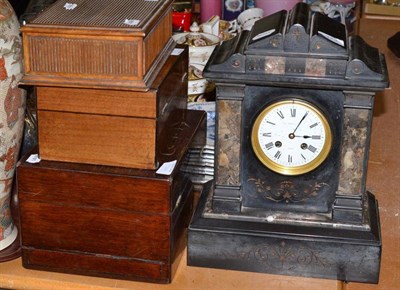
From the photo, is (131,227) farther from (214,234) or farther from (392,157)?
(392,157)

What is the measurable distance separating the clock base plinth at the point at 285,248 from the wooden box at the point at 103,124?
172mm

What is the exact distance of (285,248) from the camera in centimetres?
146

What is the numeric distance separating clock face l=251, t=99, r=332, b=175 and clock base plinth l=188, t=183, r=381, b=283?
0.11 metres

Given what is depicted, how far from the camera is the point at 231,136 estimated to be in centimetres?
145

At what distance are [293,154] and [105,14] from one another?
0.38 meters

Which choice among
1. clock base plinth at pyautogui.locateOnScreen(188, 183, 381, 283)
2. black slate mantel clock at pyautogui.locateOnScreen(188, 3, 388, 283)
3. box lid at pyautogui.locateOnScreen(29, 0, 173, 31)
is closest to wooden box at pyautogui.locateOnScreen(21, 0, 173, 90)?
box lid at pyautogui.locateOnScreen(29, 0, 173, 31)

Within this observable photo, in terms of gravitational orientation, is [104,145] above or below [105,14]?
below

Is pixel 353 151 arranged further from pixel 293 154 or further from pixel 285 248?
pixel 285 248

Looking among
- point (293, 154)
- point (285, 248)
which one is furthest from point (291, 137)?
point (285, 248)

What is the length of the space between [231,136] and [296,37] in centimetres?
20

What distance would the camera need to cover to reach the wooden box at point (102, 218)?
4.63 ft

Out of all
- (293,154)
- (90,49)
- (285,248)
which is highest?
(90,49)

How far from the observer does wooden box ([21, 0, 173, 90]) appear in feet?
4.27

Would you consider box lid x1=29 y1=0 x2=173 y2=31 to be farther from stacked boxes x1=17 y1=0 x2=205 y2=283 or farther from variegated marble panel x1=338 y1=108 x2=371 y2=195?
variegated marble panel x1=338 y1=108 x2=371 y2=195
